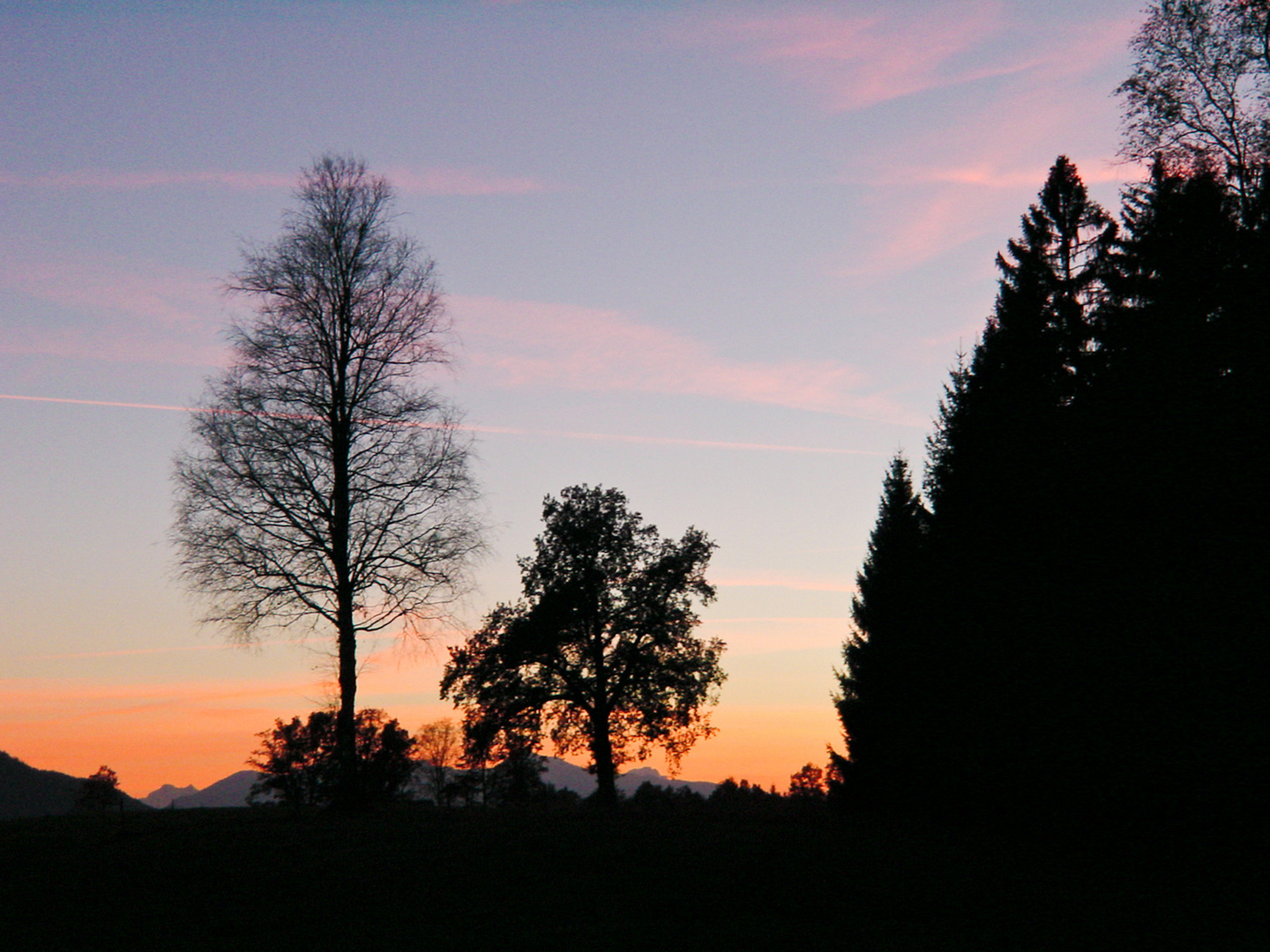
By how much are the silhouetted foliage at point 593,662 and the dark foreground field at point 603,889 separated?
20.0 metres

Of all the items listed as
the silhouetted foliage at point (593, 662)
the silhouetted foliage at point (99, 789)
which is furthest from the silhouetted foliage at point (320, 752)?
the silhouetted foliage at point (593, 662)

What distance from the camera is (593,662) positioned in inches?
1510

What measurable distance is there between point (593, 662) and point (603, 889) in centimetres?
2695

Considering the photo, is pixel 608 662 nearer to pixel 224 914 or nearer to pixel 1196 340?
pixel 1196 340

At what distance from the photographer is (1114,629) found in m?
18.8

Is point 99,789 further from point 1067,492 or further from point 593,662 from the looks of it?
point 1067,492

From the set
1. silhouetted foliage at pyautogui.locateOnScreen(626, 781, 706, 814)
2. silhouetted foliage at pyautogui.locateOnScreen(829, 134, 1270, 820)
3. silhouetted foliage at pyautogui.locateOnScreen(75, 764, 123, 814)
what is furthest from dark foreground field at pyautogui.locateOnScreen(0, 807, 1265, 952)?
silhouetted foliage at pyautogui.locateOnScreen(75, 764, 123, 814)

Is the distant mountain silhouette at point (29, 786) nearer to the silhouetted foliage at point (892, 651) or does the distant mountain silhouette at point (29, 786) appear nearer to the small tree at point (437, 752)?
the small tree at point (437, 752)

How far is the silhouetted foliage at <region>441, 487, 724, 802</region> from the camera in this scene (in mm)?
37844

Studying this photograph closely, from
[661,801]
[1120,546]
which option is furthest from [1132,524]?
[661,801]

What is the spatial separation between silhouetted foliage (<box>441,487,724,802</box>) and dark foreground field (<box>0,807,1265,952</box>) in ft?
65.7

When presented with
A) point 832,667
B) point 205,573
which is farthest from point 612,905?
point 832,667

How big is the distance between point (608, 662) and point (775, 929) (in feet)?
94.5

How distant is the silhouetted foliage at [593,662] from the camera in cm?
3784
